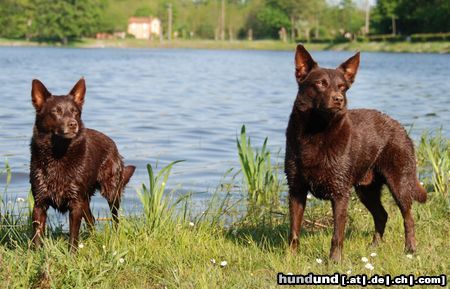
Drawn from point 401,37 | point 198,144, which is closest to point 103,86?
point 198,144

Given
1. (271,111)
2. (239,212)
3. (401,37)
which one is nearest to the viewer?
(239,212)

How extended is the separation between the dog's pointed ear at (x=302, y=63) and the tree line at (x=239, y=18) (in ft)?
327

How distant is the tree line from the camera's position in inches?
4274

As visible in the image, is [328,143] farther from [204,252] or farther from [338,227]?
[204,252]

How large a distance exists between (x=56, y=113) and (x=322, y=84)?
2255 mm

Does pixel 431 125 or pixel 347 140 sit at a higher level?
pixel 347 140

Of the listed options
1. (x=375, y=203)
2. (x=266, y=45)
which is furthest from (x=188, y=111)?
(x=266, y=45)

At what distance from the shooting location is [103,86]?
32.0 metres

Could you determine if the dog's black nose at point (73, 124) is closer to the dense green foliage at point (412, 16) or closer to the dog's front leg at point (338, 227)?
the dog's front leg at point (338, 227)

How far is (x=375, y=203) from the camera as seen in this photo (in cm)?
718

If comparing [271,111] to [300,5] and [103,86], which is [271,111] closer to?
[103,86]

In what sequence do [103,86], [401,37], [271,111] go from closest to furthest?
[271,111], [103,86], [401,37]

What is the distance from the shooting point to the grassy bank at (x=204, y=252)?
5.34m

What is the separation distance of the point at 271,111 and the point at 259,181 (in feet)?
48.2
